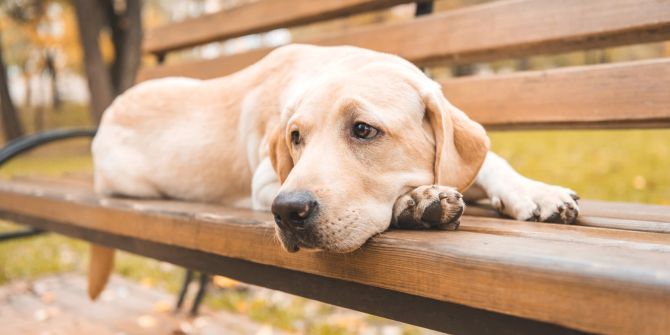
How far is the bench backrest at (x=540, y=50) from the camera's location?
8.09 ft

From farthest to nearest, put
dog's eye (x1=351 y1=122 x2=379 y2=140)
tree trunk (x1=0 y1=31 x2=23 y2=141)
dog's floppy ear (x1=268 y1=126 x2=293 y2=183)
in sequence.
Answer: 1. tree trunk (x1=0 y1=31 x2=23 y2=141)
2. dog's floppy ear (x1=268 y1=126 x2=293 y2=183)
3. dog's eye (x1=351 y1=122 x2=379 y2=140)

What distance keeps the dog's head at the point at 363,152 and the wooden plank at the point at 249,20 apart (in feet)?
4.80

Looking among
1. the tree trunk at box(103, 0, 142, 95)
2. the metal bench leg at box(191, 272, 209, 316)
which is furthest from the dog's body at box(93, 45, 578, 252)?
the tree trunk at box(103, 0, 142, 95)

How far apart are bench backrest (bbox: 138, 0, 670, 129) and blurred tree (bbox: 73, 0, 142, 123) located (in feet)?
36.1

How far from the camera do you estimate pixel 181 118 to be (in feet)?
10.7

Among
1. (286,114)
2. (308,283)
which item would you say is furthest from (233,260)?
(286,114)

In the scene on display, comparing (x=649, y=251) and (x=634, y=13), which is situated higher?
(x=634, y=13)

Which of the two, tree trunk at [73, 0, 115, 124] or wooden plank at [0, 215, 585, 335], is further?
tree trunk at [73, 0, 115, 124]

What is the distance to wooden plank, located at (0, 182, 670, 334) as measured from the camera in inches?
43.2

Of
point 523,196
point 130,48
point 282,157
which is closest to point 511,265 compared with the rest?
point 523,196

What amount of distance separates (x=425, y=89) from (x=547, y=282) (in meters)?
0.96

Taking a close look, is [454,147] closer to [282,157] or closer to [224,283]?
[282,157]

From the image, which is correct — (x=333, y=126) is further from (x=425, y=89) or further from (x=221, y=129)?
(x=221, y=129)

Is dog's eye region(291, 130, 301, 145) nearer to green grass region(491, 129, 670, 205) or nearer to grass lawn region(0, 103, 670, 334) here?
grass lawn region(0, 103, 670, 334)
